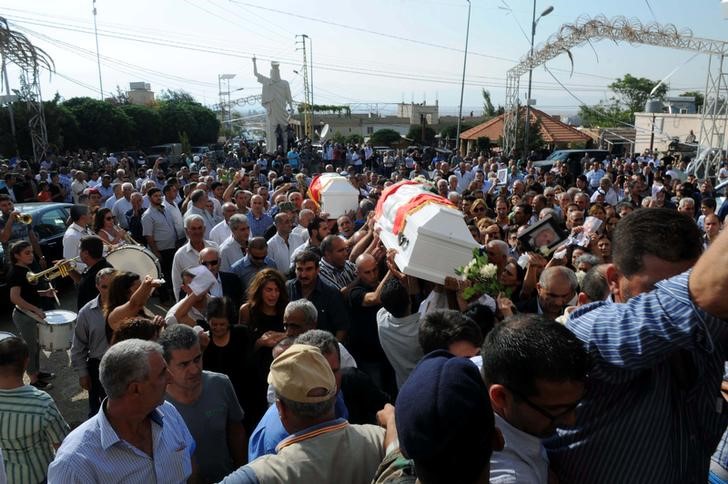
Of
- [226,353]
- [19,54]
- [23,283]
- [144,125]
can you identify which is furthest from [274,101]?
[226,353]

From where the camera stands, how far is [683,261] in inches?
64.6

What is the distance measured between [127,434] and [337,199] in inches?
265

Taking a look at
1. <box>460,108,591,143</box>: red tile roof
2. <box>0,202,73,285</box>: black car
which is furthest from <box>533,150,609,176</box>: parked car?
<box>0,202,73,285</box>: black car

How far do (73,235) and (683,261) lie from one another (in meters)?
6.93

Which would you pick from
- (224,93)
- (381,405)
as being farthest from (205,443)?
(224,93)

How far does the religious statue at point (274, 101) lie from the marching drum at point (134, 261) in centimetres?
1995

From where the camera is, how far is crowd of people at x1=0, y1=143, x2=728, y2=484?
1457 mm

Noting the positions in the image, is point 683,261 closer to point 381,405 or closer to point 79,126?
point 381,405

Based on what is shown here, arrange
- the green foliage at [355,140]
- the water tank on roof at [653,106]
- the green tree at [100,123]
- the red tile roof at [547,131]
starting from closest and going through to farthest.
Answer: the red tile roof at [547,131] < the green tree at [100,123] < the green foliage at [355,140] < the water tank on roof at [653,106]

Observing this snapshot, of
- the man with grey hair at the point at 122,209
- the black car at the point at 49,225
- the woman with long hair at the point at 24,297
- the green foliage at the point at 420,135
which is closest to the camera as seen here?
the woman with long hair at the point at 24,297

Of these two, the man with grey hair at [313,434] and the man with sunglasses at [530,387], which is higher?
the man with sunglasses at [530,387]

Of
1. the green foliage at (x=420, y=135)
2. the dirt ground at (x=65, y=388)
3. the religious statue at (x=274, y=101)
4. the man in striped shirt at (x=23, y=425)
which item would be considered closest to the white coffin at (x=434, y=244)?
the man in striped shirt at (x=23, y=425)

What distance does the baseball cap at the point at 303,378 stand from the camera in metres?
2.14

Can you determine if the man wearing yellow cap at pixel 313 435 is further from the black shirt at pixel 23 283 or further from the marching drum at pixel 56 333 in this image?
the black shirt at pixel 23 283
